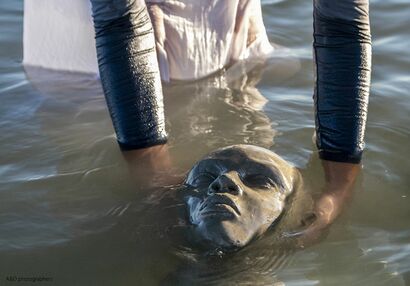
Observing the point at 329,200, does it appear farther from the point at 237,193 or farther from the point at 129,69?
the point at 129,69

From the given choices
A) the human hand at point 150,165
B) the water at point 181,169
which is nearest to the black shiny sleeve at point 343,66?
the water at point 181,169

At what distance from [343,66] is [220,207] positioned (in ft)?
2.80

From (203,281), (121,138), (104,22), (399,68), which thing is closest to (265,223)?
(203,281)

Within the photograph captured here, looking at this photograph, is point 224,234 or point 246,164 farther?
point 246,164

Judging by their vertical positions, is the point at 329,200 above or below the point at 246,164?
below

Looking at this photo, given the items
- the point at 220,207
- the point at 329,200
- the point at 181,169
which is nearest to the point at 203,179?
the point at 220,207

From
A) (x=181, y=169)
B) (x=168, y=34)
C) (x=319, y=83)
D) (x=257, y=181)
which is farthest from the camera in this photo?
(x=168, y=34)

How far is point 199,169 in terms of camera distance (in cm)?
289

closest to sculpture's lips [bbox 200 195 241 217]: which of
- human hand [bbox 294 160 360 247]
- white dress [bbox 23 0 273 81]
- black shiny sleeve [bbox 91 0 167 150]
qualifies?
human hand [bbox 294 160 360 247]

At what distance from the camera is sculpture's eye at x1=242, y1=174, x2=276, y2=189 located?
2.79 meters

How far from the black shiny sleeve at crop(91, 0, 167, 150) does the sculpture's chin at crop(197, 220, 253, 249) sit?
2.19 feet

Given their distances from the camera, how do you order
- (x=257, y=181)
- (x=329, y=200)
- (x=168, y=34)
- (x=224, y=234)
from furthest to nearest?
(x=168, y=34), (x=329, y=200), (x=257, y=181), (x=224, y=234)

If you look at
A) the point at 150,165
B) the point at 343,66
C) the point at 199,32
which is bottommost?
the point at 150,165

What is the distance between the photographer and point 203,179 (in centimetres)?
286
